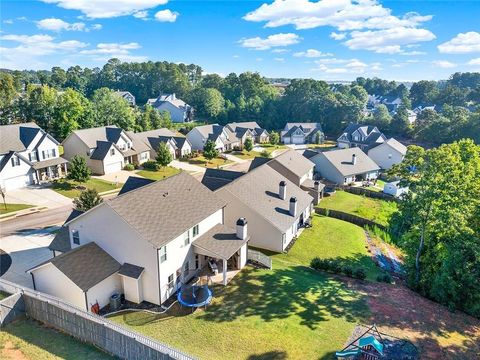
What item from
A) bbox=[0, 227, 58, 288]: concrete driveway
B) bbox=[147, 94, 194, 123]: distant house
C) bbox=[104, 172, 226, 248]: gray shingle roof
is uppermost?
bbox=[147, 94, 194, 123]: distant house

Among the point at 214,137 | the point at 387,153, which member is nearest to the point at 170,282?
the point at 214,137

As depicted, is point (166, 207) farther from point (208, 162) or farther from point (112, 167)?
point (208, 162)

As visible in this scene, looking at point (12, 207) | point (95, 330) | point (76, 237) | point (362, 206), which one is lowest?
point (362, 206)

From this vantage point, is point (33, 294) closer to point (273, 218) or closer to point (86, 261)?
point (86, 261)

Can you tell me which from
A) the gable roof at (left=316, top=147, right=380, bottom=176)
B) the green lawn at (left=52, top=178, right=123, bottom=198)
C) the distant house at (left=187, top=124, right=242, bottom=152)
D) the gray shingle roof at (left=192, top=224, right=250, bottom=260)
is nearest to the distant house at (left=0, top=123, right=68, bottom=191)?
the green lawn at (left=52, top=178, right=123, bottom=198)

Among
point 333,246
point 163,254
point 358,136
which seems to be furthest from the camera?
point 358,136

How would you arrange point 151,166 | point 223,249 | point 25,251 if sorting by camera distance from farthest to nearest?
1. point 151,166
2. point 25,251
3. point 223,249

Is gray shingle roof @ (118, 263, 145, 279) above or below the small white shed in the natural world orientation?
above

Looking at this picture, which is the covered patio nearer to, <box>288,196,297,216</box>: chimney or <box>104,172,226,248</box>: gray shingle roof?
<box>104,172,226,248</box>: gray shingle roof
